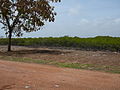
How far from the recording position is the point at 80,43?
27.4 m

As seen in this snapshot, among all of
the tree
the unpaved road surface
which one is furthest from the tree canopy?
the unpaved road surface

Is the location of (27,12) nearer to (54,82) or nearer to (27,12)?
(27,12)

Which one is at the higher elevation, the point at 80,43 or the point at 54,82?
the point at 80,43

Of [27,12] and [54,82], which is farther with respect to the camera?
[27,12]

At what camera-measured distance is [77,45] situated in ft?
92.8

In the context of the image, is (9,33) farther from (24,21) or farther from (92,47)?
(92,47)

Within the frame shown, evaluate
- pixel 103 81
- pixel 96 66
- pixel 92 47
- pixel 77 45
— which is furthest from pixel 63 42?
pixel 103 81

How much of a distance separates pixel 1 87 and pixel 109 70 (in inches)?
245

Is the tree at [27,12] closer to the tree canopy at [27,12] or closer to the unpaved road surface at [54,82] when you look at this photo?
the tree canopy at [27,12]

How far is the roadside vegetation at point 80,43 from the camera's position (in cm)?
2427

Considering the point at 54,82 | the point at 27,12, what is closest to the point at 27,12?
the point at 27,12

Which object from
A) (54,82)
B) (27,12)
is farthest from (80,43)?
(54,82)

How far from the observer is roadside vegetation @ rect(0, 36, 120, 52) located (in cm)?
2427

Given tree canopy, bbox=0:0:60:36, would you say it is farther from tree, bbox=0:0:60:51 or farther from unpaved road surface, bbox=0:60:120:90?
unpaved road surface, bbox=0:60:120:90
